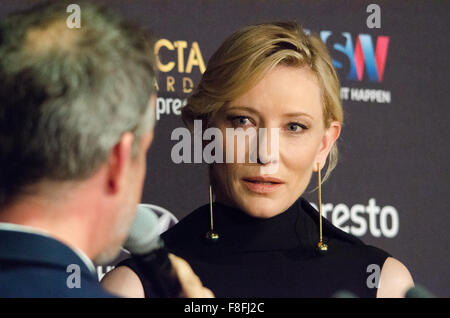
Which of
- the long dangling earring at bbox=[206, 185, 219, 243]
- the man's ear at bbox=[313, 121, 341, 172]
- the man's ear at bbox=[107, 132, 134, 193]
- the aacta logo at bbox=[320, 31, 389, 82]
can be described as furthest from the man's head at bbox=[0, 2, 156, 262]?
the aacta logo at bbox=[320, 31, 389, 82]

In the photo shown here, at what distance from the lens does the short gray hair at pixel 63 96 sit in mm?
1034

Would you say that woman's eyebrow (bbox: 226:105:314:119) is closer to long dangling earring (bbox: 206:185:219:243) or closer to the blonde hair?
the blonde hair

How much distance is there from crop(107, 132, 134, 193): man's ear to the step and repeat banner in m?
0.95

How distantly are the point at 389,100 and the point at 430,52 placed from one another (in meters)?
0.23

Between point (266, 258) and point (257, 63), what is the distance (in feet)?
1.49

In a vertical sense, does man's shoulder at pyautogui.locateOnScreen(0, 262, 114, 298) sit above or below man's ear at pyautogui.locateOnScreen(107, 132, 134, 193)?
below

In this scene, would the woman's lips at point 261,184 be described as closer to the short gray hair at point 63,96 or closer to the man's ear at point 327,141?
the man's ear at point 327,141

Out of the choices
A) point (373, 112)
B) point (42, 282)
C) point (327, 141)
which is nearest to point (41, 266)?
point (42, 282)

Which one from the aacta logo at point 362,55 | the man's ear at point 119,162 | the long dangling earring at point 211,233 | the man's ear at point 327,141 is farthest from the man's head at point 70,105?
the aacta logo at point 362,55

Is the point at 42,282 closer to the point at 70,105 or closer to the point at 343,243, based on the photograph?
the point at 70,105

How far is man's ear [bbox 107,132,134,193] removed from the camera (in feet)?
→ 3.57
